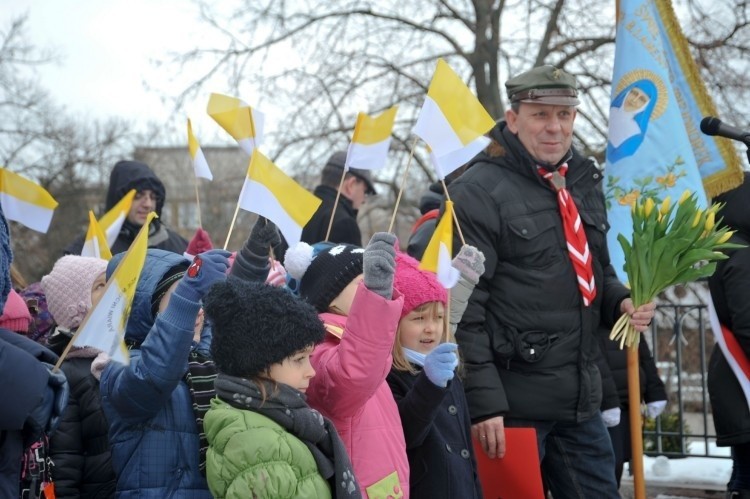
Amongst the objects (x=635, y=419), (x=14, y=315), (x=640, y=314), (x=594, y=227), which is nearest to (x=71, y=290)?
(x=14, y=315)

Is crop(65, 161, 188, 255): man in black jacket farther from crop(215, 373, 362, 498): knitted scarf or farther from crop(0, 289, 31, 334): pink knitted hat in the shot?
crop(215, 373, 362, 498): knitted scarf

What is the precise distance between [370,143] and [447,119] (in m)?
0.66

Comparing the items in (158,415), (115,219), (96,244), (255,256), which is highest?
(115,219)

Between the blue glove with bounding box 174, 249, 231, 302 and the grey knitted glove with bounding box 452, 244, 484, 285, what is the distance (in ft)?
3.49

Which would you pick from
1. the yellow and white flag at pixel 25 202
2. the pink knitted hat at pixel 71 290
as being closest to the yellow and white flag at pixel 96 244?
the yellow and white flag at pixel 25 202

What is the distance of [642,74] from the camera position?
17.4 ft

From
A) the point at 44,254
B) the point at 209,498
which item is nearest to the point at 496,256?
the point at 209,498

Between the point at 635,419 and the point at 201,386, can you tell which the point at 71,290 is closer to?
the point at 201,386

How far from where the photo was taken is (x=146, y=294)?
11.1 ft

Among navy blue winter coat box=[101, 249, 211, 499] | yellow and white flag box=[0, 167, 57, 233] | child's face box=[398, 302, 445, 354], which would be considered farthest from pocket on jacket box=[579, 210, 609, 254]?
yellow and white flag box=[0, 167, 57, 233]

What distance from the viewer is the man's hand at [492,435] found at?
385 centimetres

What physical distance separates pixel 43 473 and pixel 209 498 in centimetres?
55

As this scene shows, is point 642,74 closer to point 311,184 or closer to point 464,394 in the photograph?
point 464,394

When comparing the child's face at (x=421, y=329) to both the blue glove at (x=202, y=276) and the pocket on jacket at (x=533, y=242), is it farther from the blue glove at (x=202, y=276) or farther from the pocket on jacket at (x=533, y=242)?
the blue glove at (x=202, y=276)
